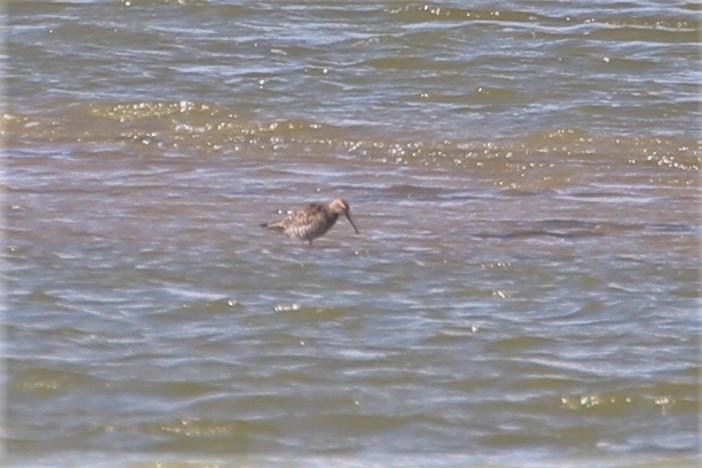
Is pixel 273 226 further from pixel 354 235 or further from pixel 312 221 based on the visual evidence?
pixel 354 235

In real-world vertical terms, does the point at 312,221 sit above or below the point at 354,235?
above

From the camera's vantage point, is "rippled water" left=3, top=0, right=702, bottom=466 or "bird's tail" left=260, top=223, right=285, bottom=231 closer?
"rippled water" left=3, top=0, right=702, bottom=466

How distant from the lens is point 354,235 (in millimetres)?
7824

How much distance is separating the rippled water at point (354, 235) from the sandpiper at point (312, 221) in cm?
7

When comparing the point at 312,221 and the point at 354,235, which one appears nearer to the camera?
the point at 312,221

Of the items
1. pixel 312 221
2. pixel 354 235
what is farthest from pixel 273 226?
pixel 354 235

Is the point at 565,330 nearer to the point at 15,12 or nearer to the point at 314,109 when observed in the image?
the point at 314,109

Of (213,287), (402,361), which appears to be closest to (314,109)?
(213,287)

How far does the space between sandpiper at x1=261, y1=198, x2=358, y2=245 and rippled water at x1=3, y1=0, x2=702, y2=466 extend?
0.07m

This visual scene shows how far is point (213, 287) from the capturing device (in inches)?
272

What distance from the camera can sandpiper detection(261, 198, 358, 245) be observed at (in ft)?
24.5

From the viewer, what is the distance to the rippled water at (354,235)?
18.5 ft

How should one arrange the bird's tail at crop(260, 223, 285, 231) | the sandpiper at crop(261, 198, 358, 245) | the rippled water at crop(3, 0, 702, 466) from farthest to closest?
the bird's tail at crop(260, 223, 285, 231)
the sandpiper at crop(261, 198, 358, 245)
the rippled water at crop(3, 0, 702, 466)

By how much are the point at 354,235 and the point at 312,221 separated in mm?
359
